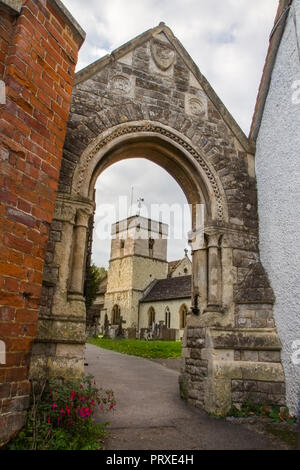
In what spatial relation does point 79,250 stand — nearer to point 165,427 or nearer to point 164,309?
point 165,427

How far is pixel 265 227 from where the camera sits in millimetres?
5676

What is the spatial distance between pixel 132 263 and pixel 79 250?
33.0 m

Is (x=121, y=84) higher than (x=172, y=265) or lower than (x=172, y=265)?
lower

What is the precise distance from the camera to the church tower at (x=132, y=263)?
36438 mm

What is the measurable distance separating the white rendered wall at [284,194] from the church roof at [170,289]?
24.5m

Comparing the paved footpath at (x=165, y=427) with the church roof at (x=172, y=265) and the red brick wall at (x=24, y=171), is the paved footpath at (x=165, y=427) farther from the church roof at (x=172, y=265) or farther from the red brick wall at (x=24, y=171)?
the church roof at (x=172, y=265)

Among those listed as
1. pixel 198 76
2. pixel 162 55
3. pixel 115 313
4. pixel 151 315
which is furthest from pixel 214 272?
pixel 115 313

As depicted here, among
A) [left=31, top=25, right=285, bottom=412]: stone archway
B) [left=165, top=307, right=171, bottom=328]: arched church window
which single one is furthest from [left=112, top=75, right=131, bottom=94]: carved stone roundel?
[left=165, top=307, right=171, bottom=328]: arched church window

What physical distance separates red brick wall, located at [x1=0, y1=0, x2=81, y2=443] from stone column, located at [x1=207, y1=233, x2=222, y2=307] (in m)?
3.15

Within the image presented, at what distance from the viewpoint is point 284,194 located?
5207 millimetres

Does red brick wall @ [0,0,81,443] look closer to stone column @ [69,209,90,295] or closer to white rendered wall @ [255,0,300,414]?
stone column @ [69,209,90,295]

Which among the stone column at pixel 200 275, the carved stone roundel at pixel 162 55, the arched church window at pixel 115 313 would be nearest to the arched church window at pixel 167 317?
the arched church window at pixel 115 313

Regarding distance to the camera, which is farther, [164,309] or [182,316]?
[164,309]
